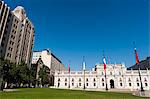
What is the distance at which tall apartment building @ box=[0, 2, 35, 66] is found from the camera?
74.8m

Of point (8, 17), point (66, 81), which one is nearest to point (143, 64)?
point (66, 81)

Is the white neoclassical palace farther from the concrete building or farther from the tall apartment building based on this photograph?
the concrete building

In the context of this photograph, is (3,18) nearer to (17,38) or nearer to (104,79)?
(17,38)

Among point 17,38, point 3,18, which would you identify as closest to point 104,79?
point 17,38

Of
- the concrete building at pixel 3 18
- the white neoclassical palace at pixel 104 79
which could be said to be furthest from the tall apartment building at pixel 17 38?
the white neoclassical palace at pixel 104 79

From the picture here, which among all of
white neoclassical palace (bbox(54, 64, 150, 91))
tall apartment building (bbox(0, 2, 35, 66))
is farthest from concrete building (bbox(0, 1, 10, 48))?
white neoclassical palace (bbox(54, 64, 150, 91))

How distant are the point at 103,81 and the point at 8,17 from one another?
70558 mm

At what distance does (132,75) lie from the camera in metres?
105

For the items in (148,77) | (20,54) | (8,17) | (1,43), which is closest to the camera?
(1,43)

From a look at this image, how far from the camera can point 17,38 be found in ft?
277

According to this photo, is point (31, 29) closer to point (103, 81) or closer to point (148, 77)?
point (103, 81)

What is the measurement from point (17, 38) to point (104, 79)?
61.4 metres

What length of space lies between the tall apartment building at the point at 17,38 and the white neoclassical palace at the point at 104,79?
29545mm

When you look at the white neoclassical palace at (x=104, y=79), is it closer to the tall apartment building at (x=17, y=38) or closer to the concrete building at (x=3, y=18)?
the tall apartment building at (x=17, y=38)
